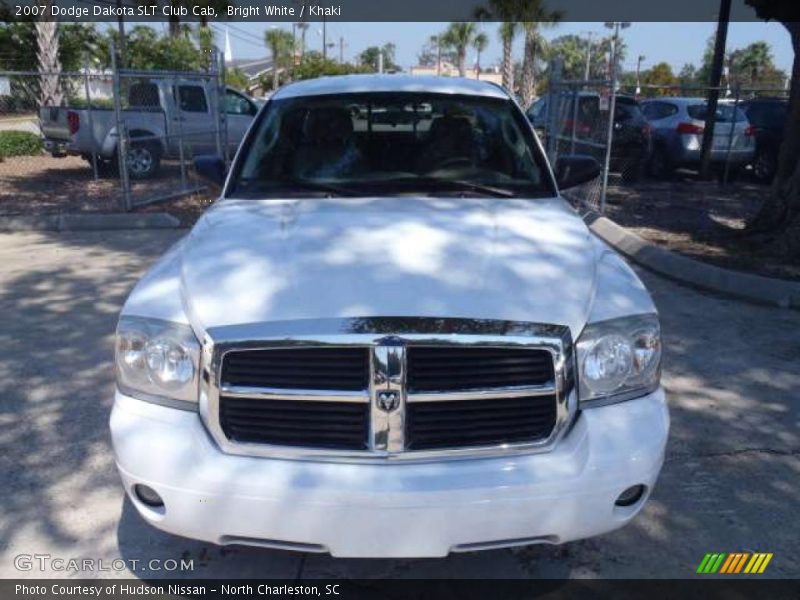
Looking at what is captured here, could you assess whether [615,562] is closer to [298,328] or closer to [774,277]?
[298,328]

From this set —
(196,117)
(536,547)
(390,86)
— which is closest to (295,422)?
(536,547)

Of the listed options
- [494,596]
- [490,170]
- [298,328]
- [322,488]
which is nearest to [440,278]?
[298,328]

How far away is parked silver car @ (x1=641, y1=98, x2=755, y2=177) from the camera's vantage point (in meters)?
14.4

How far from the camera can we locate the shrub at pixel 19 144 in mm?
17592

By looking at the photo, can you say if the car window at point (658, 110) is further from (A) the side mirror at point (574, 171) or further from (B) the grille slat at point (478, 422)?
(B) the grille slat at point (478, 422)

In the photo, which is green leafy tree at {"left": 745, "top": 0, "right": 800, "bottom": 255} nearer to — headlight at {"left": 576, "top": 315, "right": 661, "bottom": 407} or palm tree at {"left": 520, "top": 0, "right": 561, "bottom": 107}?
headlight at {"left": 576, "top": 315, "right": 661, "bottom": 407}

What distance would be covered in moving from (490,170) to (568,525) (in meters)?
2.21

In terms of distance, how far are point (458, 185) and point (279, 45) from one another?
65862 mm

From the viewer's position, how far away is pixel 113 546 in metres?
3.06

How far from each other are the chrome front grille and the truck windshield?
1566mm

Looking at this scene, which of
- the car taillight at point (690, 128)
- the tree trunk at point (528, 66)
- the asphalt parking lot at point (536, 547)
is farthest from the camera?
the tree trunk at point (528, 66)

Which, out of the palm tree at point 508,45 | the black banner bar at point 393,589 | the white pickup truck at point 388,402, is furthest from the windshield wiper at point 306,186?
the palm tree at point 508,45

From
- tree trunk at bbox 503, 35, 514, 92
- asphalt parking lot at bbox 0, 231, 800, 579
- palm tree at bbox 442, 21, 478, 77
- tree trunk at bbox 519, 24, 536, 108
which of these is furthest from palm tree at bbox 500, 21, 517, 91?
asphalt parking lot at bbox 0, 231, 800, 579

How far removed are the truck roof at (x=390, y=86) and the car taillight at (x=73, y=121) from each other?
34.0 feet
